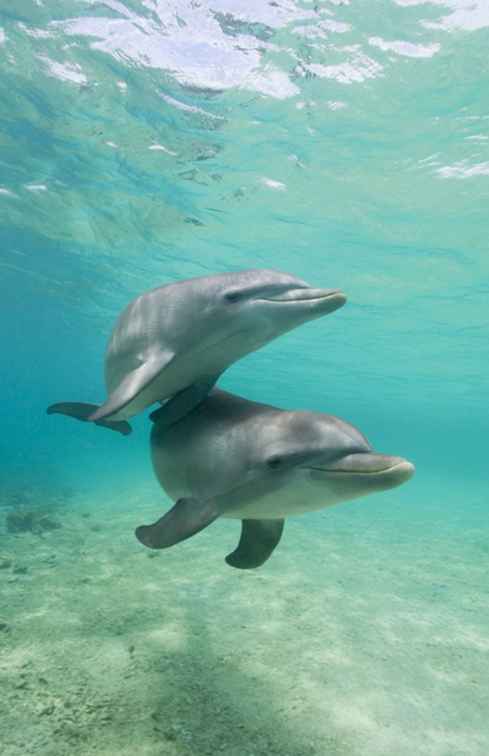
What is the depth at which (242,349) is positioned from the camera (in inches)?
157

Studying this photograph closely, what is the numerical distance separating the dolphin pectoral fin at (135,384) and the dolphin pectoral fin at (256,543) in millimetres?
1663

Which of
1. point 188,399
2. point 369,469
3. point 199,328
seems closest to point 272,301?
point 199,328

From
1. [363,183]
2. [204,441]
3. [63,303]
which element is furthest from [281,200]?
[63,303]

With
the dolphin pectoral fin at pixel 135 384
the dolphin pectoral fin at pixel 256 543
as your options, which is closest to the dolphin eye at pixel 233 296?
the dolphin pectoral fin at pixel 135 384

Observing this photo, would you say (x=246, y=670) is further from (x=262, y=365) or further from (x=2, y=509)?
(x=262, y=365)

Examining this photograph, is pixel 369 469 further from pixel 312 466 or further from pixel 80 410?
pixel 80 410

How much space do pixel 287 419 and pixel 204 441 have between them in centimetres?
74

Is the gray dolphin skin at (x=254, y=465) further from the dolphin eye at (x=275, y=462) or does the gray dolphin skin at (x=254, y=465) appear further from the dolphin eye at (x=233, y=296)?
the dolphin eye at (x=233, y=296)

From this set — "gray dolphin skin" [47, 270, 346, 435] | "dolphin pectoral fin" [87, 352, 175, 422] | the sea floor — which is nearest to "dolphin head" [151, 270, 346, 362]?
"gray dolphin skin" [47, 270, 346, 435]

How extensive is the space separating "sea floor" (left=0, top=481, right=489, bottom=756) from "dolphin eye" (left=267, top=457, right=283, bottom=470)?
2.32 metres

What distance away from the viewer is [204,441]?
3.86 meters

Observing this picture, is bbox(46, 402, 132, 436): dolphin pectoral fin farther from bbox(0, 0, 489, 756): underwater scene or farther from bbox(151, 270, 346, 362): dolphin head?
bbox(151, 270, 346, 362): dolphin head

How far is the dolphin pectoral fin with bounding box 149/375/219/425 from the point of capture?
4227 mm

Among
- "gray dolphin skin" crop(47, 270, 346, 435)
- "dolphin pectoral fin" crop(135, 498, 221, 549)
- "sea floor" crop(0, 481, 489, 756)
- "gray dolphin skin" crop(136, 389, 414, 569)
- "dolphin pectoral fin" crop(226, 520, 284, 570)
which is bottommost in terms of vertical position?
"sea floor" crop(0, 481, 489, 756)
